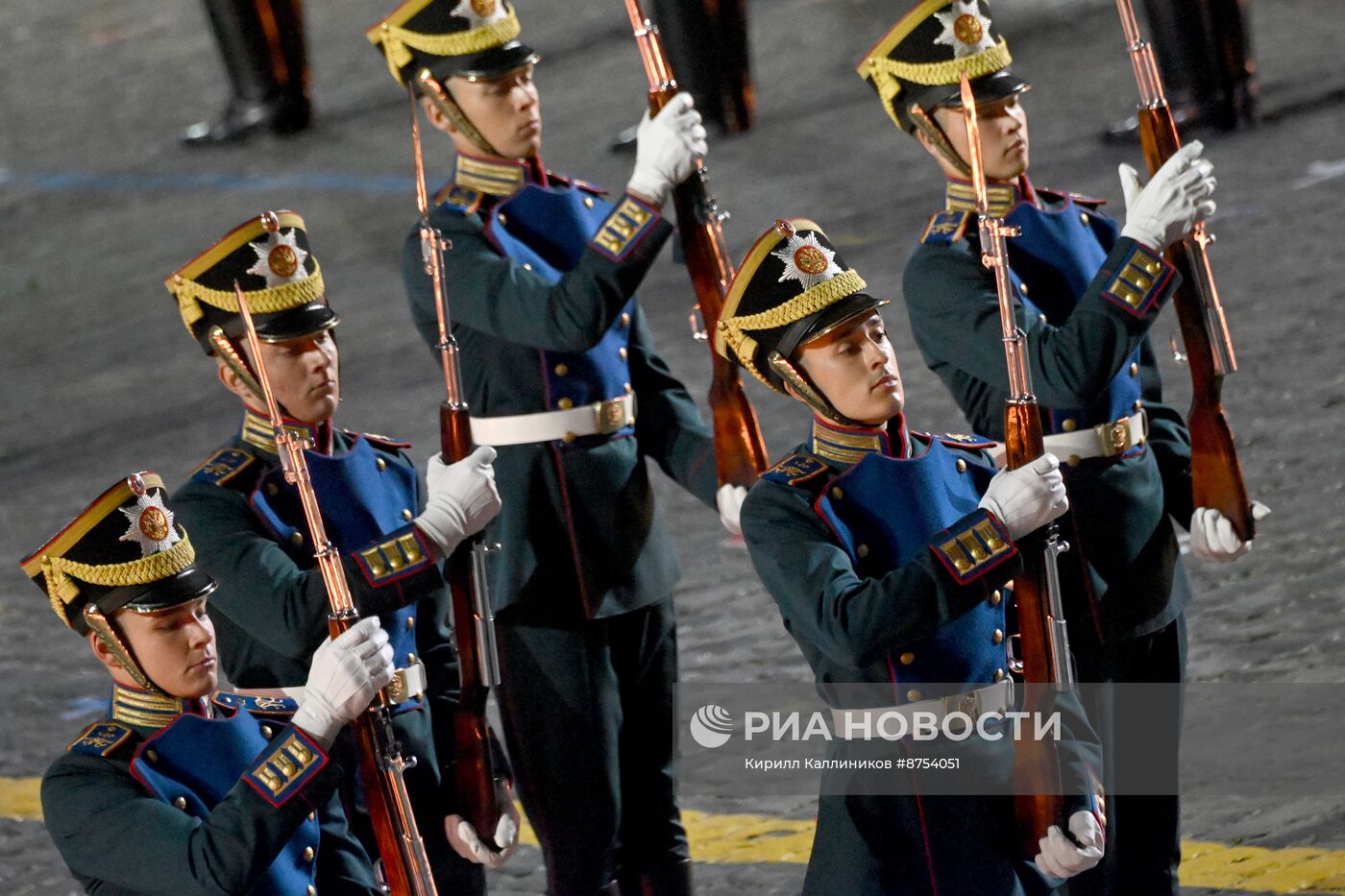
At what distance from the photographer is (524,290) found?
5449mm

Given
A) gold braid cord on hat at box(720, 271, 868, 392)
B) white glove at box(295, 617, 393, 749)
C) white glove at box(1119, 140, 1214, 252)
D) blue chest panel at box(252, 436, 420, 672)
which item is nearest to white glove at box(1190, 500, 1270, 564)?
white glove at box(1119, 140, 1214, 252)

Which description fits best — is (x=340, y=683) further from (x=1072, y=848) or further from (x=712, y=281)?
(x=712, y=281)

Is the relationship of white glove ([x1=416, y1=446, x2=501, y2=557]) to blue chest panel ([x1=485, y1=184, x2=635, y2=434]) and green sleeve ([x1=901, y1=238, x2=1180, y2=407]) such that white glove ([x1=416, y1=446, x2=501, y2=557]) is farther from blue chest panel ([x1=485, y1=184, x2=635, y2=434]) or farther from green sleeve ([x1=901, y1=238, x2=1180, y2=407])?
green sleeve ([x1=901, y1=238, x2=1180, y2=407])

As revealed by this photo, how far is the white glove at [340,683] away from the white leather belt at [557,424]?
1371 millimetres

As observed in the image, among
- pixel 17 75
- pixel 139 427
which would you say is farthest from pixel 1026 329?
pixel 17 75

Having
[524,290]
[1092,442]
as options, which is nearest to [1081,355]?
[1092,442]

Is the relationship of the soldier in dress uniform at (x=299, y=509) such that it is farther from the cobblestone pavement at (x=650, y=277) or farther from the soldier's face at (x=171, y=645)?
the cobblestone pavement at (x=650, y=277)

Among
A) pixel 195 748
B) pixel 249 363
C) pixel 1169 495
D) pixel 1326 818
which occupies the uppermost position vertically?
pixel 249 363

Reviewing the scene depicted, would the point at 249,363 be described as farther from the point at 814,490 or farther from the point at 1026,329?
the point at 1026,329

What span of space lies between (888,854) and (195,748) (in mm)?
1219

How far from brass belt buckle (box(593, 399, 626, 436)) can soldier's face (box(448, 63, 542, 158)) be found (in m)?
0.60

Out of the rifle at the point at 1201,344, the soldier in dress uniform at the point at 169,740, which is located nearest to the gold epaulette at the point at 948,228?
the rifle at the point at 1201,344

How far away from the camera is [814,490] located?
4340mm

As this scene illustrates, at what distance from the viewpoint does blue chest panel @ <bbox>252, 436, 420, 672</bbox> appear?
15.9 feet
